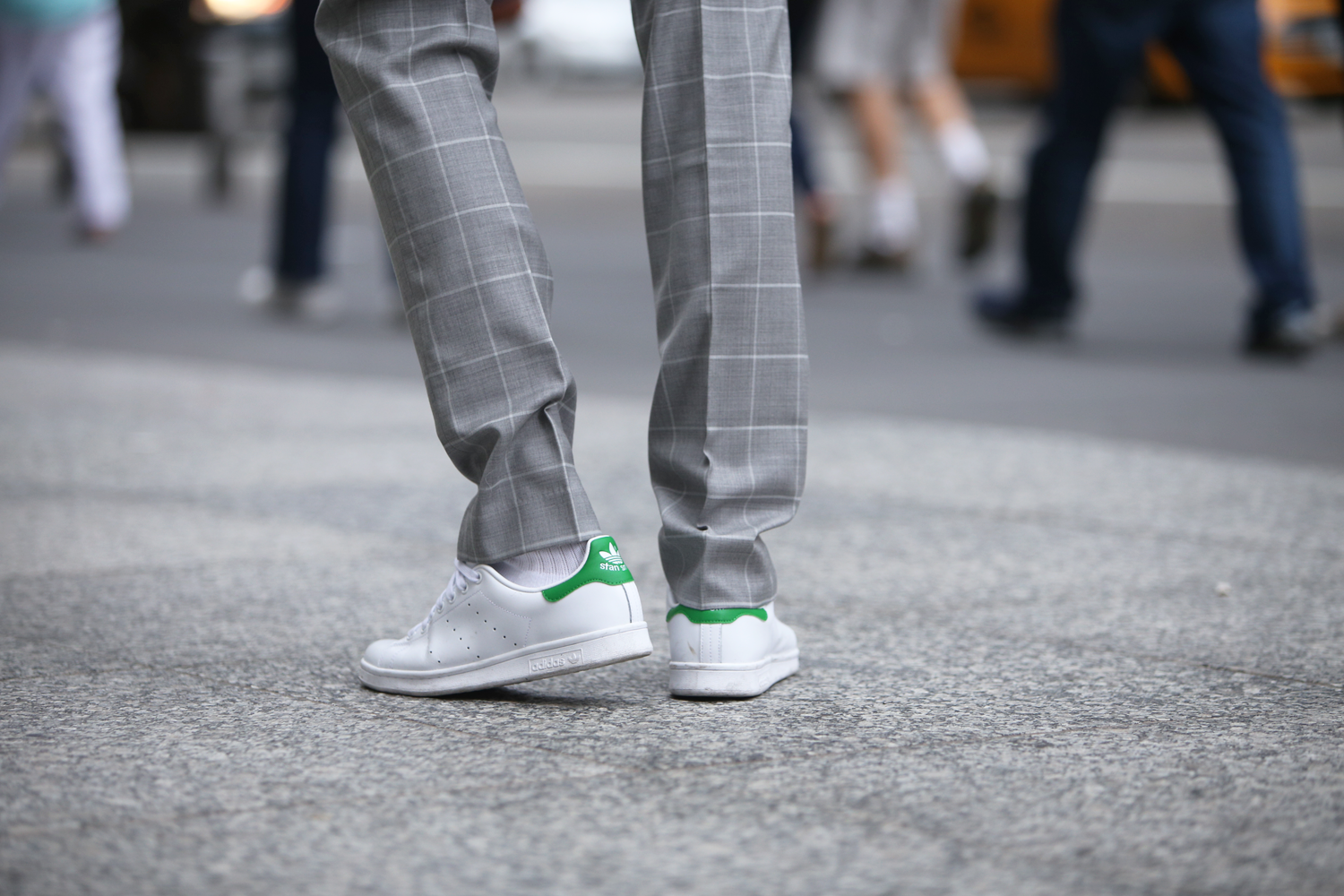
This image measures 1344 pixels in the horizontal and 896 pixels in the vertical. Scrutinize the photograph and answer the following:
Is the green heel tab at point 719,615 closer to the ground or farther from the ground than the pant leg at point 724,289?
closer to the ground

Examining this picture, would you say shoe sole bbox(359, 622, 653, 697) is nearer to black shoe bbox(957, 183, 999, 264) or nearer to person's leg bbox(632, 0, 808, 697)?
person's leg bbox(632, 0, 808, 697)

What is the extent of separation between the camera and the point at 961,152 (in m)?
8.02

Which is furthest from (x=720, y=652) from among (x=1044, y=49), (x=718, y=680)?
(x=1044, y=49)

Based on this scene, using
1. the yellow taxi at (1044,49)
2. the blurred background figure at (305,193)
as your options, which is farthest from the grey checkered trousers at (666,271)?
the yellow taxi at (1044,49)

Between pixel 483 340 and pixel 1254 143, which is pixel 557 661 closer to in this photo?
pixel 483 340

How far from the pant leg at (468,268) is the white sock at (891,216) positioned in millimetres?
5894

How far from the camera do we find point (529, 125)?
19.1 metres

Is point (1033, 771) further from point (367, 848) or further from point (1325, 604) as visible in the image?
point (1325, 604)

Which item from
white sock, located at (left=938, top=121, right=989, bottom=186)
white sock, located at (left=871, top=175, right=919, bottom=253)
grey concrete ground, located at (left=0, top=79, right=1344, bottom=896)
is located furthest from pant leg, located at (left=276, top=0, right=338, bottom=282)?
white sock, located at (left=938, top=121, right=989, bottom=186)

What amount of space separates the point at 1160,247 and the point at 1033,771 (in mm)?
7686

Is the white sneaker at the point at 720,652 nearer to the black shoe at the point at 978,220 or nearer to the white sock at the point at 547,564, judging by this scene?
the white sock at the point at 547,564

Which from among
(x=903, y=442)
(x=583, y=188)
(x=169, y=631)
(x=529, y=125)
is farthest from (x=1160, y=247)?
(x=529, y=125)

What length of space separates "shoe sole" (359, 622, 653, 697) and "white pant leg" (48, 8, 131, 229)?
7060mm

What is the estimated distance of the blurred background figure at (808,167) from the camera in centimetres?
736
